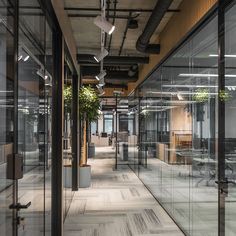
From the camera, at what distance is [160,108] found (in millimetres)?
6598

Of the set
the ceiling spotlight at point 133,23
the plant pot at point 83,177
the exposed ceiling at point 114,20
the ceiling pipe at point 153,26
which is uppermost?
the exposed ceiling at point 114,20

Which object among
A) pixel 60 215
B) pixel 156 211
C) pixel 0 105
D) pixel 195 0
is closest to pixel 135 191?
pixel 156 211

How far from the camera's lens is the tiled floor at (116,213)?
194 inches

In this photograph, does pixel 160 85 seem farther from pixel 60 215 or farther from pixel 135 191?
pixel 60 215

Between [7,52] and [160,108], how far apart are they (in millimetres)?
4818

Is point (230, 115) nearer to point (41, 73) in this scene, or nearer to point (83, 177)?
point (41, 73)

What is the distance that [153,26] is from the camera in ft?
16.3

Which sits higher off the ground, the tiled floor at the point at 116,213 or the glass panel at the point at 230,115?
the glass panel at the point at 230,115

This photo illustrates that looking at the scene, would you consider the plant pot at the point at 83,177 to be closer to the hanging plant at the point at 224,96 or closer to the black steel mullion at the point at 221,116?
the black steel mullion at the point at 221,116

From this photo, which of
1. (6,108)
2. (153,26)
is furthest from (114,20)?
(6,108)

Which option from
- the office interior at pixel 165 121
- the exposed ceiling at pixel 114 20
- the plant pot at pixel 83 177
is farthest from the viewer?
the plant pot at pixel 83 177

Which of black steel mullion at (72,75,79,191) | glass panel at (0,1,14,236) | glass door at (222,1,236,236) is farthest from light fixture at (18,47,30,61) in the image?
black steel mullion at (72,75,79,191)

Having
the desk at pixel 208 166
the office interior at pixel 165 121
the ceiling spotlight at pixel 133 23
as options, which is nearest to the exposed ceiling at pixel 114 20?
the ceiling spotlight at pixel 133 23

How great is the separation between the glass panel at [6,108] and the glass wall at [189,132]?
2.31 meters
